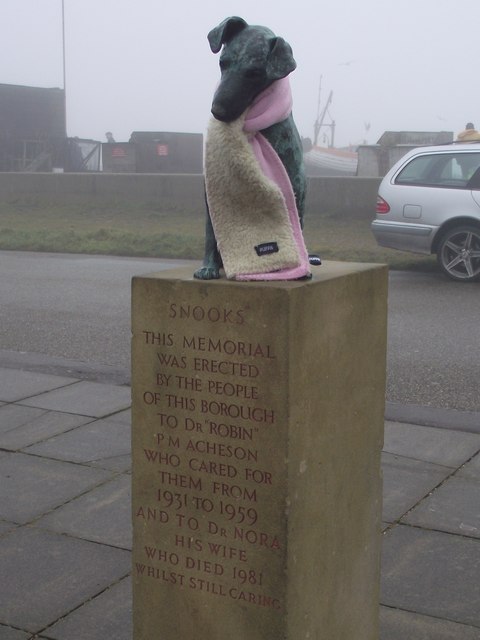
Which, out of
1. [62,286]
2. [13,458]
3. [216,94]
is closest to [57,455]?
[13,458]

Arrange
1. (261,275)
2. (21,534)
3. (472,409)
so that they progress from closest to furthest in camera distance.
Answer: (261,275)
(21,534)
(472,409)

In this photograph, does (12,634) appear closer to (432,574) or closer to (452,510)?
(432,574)

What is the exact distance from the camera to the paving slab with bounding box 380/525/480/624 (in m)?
3.70

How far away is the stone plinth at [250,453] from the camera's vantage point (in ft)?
9.09

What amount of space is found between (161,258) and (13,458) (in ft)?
31.9

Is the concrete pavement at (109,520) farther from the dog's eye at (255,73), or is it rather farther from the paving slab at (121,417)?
the dog's eye at (255,73)

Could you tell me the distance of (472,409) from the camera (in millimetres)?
6473

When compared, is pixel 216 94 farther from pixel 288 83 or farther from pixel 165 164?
pixel 165 164

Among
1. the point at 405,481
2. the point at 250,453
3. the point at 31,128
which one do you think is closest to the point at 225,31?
the point at 250,453

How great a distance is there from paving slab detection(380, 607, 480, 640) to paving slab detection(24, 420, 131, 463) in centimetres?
218

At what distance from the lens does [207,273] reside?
9.70 ft

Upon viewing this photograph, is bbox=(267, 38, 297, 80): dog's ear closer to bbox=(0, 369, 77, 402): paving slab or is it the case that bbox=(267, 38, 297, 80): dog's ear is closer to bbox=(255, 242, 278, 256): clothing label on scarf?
bbox=(255, 242, 278, 256): clothing label on scarf

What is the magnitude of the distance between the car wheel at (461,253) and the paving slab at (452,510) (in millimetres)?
7220

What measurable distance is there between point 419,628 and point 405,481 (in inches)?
60.3
